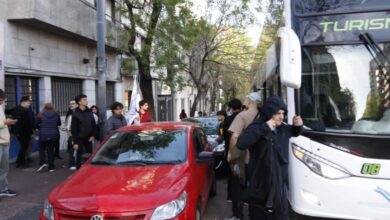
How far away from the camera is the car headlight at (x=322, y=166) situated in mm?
4676

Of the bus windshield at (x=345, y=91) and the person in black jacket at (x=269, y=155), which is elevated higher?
the bus windshield at (x=345, y=91)

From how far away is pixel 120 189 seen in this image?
4758 mm

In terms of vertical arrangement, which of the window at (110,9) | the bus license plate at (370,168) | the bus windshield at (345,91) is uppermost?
the window at (110,9)

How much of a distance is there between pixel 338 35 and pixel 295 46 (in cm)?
73

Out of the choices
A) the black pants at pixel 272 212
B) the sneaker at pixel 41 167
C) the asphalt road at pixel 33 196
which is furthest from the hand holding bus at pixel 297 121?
the sneaker at pixel 41 167

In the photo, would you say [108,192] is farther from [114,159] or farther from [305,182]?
[305,182]

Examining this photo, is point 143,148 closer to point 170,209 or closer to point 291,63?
point 170,209

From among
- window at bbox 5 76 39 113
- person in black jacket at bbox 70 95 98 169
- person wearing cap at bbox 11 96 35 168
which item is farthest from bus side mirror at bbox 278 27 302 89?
window at bbox 5 76 39 113

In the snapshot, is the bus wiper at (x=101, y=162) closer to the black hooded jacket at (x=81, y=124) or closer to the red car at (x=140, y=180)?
the red car at (x=140, y=180)

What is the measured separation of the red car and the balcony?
7039 mm

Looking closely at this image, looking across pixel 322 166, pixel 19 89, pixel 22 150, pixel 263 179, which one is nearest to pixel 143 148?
pixel 263 179

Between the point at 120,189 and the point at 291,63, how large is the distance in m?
2.21

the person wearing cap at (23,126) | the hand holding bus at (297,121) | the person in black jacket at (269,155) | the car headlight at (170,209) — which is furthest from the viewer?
the person wearing cap at (23,126)

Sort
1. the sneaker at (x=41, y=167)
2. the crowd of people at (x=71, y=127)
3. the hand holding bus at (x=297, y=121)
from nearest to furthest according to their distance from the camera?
the hand holding bus at (x=297, y=121) → the crowd of people at (x=71, y=127) → the sneaker at (x=41, y=167)
